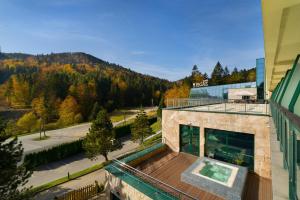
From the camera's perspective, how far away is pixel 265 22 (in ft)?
8.11

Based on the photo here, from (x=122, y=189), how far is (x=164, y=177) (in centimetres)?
261

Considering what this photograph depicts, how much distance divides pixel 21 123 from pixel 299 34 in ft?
150

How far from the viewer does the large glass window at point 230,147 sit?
11125 millimetres

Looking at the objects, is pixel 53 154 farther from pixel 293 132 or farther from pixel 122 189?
pixel 293 132

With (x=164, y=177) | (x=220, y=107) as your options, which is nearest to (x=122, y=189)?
(x=164, y=177)

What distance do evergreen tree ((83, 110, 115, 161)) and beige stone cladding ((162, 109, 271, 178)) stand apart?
7774 mm

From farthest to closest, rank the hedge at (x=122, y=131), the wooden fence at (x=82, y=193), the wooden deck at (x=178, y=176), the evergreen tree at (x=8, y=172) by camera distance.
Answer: the hedge at (x=122, y=131) < the wooden fence at (x=82, y=193) < the wooden deck at (x=178, y=176) < the evergreen tree at (x=8, y=172)

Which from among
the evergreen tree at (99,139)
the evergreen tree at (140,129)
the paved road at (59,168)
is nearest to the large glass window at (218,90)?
the evergreen tree at (140,129)

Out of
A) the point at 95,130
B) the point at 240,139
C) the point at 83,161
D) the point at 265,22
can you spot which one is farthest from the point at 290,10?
the point at 83,161

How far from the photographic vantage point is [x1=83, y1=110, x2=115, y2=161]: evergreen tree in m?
19.4

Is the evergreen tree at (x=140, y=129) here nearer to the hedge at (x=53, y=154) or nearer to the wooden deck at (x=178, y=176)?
the hedge at (x=53, y=154)

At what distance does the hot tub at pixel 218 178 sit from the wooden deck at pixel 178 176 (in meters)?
0.32

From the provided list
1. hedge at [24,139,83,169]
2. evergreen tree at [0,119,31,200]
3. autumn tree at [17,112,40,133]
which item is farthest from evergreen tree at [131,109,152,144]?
autumn tree at [17,112,40,133]

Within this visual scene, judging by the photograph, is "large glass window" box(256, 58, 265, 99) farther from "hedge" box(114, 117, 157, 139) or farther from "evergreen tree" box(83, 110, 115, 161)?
"evergreen tree" box(83, 110, 115, 161)
